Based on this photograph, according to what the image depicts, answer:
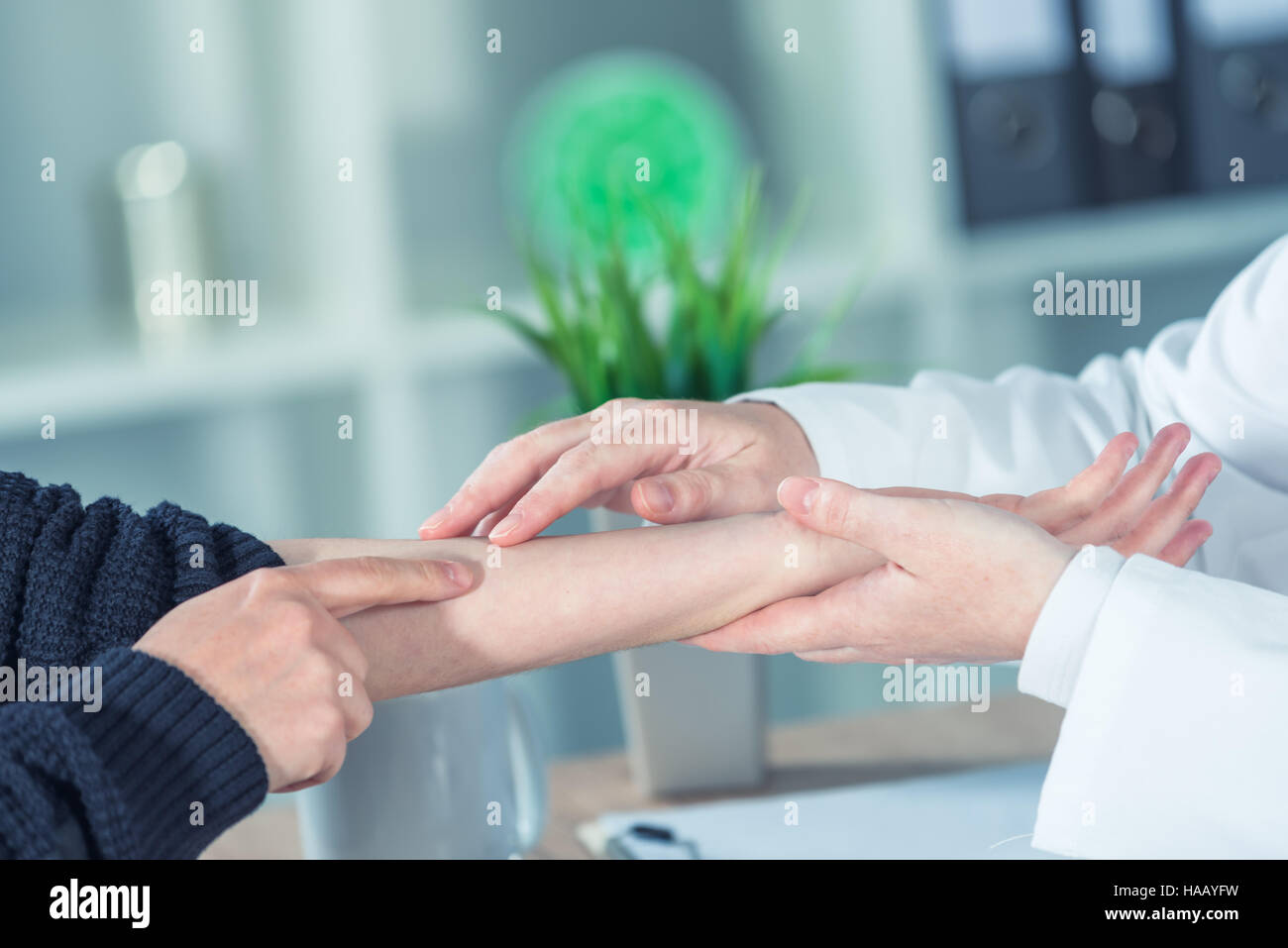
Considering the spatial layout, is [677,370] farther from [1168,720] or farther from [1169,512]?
[1168,720]

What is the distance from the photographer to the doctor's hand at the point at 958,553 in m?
0.73

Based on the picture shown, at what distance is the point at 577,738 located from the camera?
2312 millimetres

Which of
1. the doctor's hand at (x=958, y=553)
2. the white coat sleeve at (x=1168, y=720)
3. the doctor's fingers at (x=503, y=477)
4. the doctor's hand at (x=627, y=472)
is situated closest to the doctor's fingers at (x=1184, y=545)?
the doctor's hand at (x=958, y=553)

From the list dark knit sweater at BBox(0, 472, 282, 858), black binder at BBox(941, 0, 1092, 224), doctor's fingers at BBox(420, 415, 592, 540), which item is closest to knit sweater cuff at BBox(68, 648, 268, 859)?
dark knit sweater at BBox(0, 472, 282, 858)

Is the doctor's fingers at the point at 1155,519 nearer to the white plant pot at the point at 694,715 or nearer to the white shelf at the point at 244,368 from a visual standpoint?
the white plant pot at the point at 694,715

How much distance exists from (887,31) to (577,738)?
4.31 ft

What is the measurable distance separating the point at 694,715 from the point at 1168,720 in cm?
43

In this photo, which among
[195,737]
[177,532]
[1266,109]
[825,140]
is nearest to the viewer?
[195,737]

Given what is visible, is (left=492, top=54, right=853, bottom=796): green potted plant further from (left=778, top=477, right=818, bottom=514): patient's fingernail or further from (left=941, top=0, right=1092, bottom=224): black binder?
(left=941, top=0, right=1092, bottom=224): black binder

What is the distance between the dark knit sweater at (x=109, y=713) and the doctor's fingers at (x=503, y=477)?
15 centimetres

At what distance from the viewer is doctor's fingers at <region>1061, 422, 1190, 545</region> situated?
33.8 inches

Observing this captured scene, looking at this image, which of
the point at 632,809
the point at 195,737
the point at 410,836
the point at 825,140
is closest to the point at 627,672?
the point at 632,809

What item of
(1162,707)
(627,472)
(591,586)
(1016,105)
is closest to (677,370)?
(627,472)
